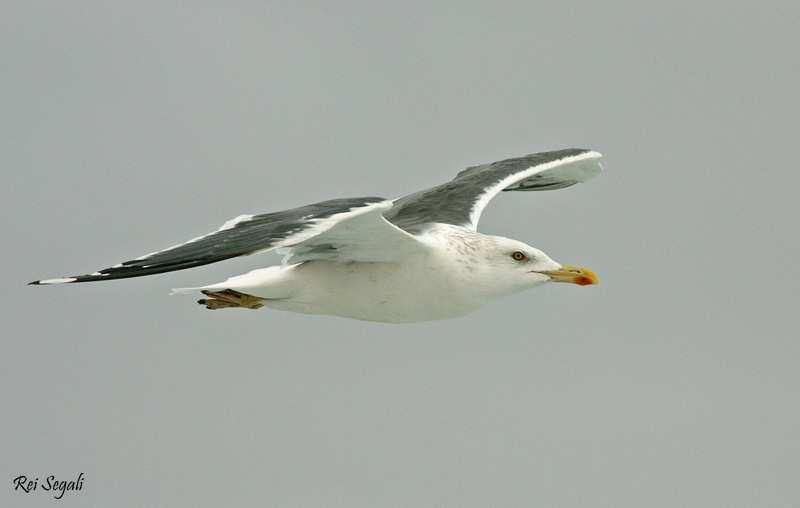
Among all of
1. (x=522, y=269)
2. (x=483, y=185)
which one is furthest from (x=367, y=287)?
(x=483, y=185)

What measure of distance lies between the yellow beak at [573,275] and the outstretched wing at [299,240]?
1.46 metres

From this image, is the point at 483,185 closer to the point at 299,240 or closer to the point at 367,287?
the point at 367,287

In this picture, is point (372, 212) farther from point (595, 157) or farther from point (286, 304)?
point (595, 157)

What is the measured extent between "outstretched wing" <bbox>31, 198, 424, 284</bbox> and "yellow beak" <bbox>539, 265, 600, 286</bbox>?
146 centimetres

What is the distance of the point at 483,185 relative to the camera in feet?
37.2

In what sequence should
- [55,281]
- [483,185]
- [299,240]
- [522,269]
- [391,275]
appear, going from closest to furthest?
[55,281] < [299,240] < [391,275] < [522,269] < [483,185]

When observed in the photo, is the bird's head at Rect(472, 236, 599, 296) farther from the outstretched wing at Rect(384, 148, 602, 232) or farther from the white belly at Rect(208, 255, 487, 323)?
the outstretched wing at Rect(384, 148, 602, 232)

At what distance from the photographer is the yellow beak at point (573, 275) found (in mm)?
9555

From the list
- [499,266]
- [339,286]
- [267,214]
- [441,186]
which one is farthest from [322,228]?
[441,186]

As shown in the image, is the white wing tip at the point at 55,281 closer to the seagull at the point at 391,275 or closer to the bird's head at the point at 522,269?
the seagull at the point at 391,275

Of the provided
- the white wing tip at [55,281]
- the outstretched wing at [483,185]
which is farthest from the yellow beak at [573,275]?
the white wing tip at [55,281]

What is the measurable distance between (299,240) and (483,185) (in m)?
4.56

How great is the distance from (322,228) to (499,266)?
263 cm

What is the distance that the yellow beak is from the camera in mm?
9555
